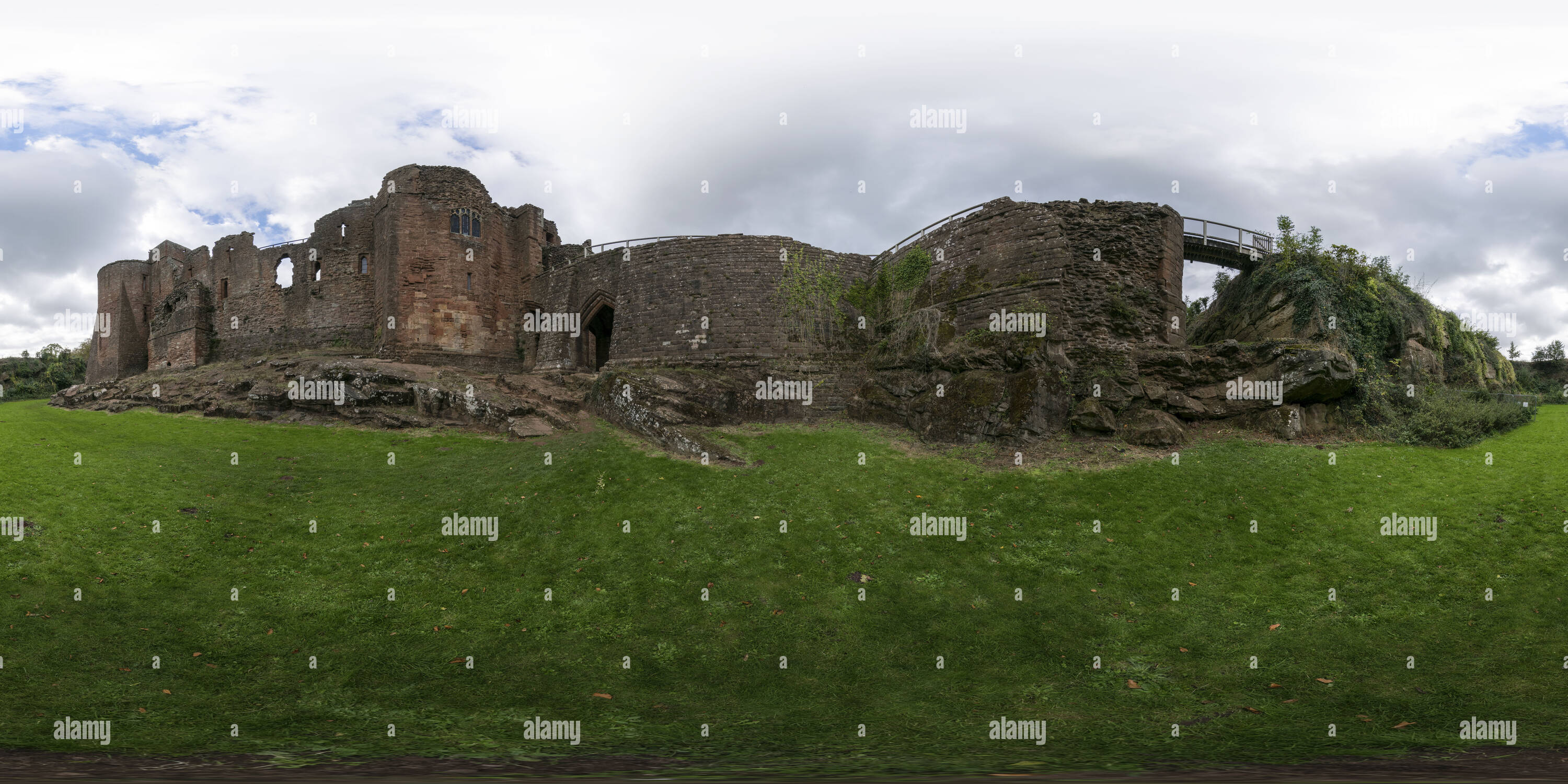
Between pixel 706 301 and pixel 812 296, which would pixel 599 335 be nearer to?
pixel 706 301

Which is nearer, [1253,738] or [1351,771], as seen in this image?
[1351,771]

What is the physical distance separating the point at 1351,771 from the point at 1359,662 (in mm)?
4473

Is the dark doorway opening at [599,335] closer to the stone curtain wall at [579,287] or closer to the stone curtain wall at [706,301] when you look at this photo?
the stone curtain wall at [579,287]

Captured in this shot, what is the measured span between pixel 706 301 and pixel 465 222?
42.6ft

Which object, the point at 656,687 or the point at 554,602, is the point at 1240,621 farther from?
the point at 554,602

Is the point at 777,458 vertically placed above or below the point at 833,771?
above

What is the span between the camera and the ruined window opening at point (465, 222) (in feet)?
98.7

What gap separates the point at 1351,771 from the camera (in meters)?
5.76

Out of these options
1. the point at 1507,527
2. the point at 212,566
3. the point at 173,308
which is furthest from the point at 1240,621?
the point at 173,308

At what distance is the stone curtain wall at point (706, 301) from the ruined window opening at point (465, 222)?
→ 24.2ft

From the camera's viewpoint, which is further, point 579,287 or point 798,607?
point 579,287

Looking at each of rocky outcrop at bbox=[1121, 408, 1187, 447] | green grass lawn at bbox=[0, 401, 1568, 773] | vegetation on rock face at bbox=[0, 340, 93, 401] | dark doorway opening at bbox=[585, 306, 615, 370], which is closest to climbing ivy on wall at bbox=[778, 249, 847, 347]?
dark doorway opening at bbox=[585, 306, 615, 370]

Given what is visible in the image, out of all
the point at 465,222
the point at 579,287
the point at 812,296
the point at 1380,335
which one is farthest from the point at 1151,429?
the point at 465,222

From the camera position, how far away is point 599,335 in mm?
32156
